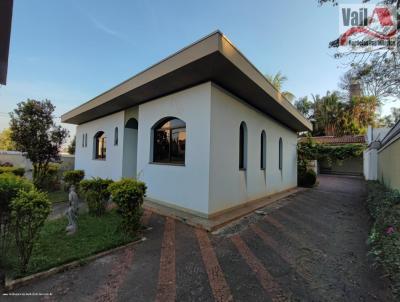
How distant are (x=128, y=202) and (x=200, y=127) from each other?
261 cm

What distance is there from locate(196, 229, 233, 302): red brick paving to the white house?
132cm

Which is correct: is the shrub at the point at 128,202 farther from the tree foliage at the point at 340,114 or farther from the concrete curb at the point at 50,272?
the tree foliage at the point at 340,114

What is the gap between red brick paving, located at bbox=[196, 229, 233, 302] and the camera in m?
2.37

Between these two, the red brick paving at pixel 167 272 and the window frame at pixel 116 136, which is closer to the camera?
the red brick paving at pixel 167 272

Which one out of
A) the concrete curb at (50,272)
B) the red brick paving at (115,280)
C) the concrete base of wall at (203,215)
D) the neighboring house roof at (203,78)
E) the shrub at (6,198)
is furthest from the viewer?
the concrete base of wall at (203,215)

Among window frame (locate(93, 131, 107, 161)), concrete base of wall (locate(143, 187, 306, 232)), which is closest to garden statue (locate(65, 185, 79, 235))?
concrete base of wall (locate(143, 187, 306, 232))

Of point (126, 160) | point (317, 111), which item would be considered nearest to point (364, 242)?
point (126, 160)

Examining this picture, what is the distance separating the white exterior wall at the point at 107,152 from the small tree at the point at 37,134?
1.36 metres

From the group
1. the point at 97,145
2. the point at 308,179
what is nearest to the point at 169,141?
the point at 97,145

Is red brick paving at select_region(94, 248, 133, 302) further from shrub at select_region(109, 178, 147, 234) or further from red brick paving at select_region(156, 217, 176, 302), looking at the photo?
shrub at select_region(109, 178, 147, 234)

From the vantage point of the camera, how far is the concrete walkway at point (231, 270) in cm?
238

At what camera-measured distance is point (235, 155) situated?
6.07 m

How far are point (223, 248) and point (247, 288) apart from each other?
3.74 feet

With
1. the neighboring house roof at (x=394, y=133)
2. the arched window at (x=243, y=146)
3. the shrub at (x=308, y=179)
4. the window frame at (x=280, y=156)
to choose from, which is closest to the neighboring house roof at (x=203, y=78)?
the arched window at (x=243, y=146)
